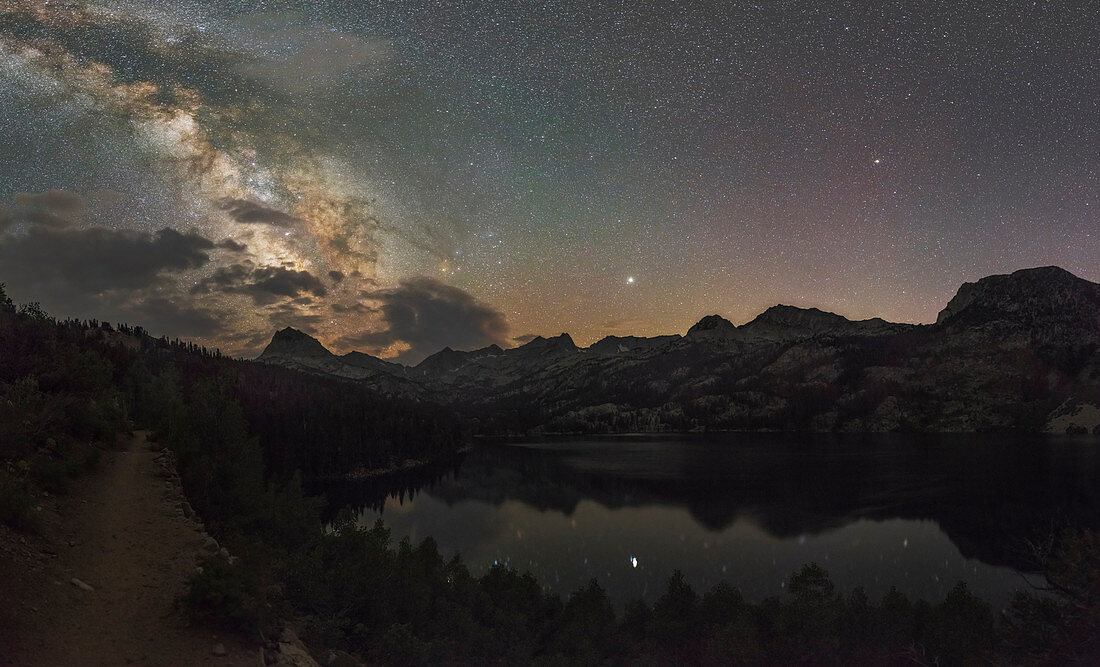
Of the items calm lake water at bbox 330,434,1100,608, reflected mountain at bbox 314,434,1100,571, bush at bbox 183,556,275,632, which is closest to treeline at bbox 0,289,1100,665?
bush at bbox 183,556,275,632

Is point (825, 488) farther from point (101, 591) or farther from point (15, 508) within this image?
point (15, 508)

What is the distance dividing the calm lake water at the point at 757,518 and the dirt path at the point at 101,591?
46.5m

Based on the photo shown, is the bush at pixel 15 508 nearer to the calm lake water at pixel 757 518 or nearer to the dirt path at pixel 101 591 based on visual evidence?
the dirt path at pixel 101 591

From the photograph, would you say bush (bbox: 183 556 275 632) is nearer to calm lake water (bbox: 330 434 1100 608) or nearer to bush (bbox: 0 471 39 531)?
bush (bbox: 0 471 39 531)

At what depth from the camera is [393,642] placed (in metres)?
24.3

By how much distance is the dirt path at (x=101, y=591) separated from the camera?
35.8 feet

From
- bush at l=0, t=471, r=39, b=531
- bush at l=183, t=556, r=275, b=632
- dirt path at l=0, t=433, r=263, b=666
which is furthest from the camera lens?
bush at l=0, t=471, r=39, b=531

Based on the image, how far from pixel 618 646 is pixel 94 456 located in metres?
32.4

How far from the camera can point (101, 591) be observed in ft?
44.5

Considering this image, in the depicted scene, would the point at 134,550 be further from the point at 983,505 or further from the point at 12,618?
the point at 983,505

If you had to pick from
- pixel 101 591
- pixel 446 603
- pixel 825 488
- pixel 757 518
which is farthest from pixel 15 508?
pixel 825 488

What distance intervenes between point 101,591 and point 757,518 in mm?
98712

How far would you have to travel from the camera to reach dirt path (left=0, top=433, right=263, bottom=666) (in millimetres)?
10906

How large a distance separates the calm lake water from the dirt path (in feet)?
Answer: 152
